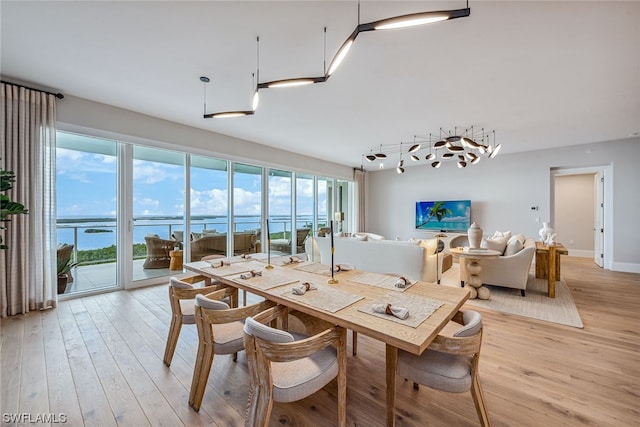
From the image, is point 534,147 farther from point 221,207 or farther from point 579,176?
point 221,207

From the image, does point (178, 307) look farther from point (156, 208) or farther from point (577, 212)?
point (577, 212)

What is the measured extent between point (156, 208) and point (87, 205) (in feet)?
2.91

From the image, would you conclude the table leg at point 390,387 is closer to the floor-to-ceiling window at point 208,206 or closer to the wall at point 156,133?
the floor-to-ceiling window at point 208,206

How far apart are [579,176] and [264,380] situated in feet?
31.8

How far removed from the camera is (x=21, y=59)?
2.61m

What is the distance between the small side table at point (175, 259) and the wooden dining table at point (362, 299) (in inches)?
98.5

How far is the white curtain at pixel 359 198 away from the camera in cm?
862

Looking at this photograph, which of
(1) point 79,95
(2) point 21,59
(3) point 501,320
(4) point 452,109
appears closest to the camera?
(2) point 21,59

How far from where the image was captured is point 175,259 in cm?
473

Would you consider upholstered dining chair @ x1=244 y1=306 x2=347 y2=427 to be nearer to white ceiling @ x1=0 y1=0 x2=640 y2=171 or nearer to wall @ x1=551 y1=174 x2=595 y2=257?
white ceiling @ x1=0 y1=0 x2=640 y2=171

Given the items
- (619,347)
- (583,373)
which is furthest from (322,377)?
(619,347)

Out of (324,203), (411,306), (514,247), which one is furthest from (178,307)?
(324,203)

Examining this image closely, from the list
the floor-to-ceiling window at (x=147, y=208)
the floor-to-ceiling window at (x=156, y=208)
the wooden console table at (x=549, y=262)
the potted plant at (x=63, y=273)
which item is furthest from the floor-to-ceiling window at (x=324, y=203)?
the potted plant at (x=63, y=273)

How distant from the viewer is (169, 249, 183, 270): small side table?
4695 mm
